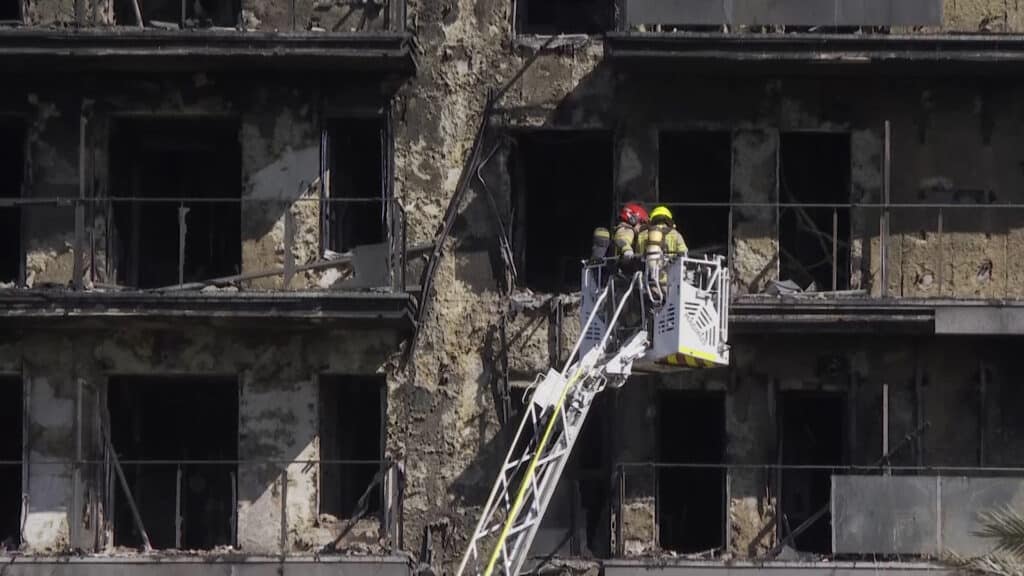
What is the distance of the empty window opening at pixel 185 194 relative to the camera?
30.9 meters

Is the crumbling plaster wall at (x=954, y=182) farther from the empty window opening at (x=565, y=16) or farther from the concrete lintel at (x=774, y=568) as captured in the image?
the empty window opening at (x=565, y=16)

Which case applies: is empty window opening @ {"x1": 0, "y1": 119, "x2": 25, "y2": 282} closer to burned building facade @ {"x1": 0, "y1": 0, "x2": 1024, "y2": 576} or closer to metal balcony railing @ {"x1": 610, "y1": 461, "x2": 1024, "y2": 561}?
burned building facade @ {"x1": 0, "y1": 0, "x2": 1024, "y2": 576}

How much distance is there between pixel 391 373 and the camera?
29.4m

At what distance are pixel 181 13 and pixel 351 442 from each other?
16.8 feet

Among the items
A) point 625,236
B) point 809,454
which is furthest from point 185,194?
point 809,454

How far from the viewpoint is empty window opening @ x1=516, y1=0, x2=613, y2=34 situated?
30.9 m

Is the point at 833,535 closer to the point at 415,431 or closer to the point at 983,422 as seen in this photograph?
the point at 983,422

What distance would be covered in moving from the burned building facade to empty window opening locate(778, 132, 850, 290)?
70mm

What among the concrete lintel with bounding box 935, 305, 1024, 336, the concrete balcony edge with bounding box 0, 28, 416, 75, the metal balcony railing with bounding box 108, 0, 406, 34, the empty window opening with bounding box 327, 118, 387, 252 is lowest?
the concrete lintel with bounding box 935, 305, 1024, 336

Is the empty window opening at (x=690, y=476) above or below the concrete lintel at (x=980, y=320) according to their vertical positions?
below

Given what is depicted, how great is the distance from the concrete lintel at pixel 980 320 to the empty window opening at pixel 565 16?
17.4ft

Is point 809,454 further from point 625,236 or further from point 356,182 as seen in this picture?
point 356,182

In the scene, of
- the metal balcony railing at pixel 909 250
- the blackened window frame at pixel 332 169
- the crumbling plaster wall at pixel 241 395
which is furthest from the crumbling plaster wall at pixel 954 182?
the crumbling plaster wall at pixel 241 395

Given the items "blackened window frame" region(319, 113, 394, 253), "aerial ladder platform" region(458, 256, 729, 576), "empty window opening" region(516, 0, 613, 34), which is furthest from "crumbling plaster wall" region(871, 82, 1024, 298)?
"blackened window frame" region(319, 113, 394, 253)
